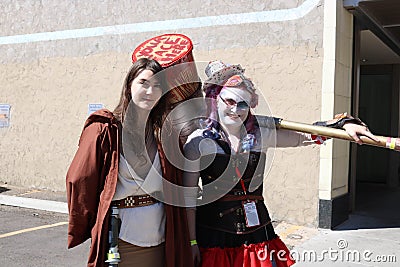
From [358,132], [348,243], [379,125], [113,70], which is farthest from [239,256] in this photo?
[379,125]

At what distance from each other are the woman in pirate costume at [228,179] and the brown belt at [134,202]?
9.7 inches

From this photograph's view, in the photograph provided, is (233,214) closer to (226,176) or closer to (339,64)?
(226,176)

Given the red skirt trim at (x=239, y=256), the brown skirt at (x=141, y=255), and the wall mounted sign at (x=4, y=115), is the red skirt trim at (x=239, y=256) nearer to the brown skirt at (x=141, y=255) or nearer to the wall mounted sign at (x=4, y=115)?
the brown skirt at (x=141, y=255)

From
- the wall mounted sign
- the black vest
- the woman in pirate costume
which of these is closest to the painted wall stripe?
the wall mounted sign

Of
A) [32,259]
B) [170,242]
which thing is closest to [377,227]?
[32,259]

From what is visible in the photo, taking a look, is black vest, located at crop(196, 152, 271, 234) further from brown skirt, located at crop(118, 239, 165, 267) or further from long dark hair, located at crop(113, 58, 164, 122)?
long dark hair, located at crop(113, 58, 164, 122)

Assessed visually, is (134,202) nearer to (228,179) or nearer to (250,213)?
(228,179)

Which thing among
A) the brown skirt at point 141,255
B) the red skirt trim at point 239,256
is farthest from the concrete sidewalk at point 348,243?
the brown skirt at point 141,255

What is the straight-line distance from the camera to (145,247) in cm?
236

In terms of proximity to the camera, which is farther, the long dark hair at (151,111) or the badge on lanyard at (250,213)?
the badge on lanyard at (250,213)

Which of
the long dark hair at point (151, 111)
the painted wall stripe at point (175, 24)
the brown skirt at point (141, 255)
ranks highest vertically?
the painted wall stripe at point (175, 24)

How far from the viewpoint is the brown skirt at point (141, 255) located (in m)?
2.32

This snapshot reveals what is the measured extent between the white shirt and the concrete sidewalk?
310cm

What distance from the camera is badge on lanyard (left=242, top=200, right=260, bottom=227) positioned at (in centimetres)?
262
